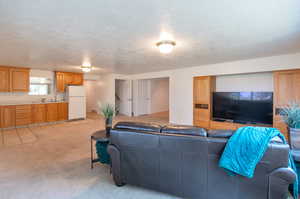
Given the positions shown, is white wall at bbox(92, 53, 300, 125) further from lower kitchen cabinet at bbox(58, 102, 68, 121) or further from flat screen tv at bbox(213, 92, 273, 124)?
lower kitchen cabinet at bbox(58, 102, 68, 121)

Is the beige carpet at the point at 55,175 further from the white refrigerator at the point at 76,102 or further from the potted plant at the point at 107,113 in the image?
the white refrigerator at the point at 76,102

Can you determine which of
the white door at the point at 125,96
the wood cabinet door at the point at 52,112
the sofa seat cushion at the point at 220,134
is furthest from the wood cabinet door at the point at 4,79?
the sofa seat cushion at the point at 220,134

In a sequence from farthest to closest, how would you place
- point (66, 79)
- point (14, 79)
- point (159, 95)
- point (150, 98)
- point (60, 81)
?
point (159, 95) → point (150, 98) → point (66, 79) → point (60, 81) → point (14, 79)

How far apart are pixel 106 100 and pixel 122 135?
279 inches

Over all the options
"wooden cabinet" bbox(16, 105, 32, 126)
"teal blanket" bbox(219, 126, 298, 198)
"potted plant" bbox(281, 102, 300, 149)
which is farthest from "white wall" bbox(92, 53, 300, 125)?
"wooden cabinet" bbox(16, 105, 32, 126)

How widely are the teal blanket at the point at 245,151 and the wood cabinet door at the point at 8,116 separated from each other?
6.98 m

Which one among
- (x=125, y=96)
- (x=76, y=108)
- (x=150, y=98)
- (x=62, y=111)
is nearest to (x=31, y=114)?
(x=62, y=111)

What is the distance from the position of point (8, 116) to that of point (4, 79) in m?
1.34

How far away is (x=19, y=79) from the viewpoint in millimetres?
6062

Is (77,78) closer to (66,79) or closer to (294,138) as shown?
(66,79)

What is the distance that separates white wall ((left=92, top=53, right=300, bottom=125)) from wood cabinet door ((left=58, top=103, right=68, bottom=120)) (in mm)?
3742

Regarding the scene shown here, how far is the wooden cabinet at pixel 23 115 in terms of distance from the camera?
230 inches

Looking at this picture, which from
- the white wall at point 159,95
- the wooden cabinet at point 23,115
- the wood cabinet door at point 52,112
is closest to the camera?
the wooden cabinet at point 23,115

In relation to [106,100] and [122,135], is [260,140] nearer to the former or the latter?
[122,135]
